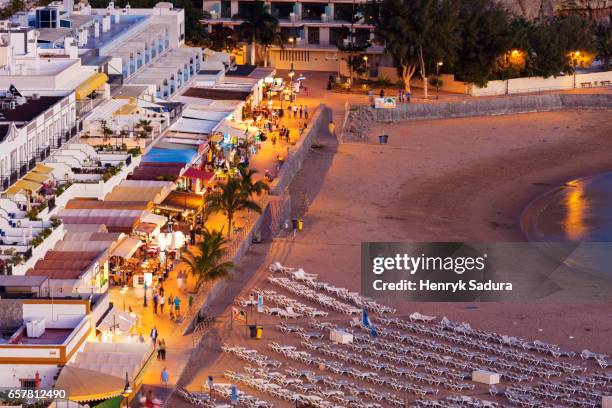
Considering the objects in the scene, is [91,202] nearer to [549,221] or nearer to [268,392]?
[268,392]

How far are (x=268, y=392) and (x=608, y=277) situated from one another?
17.2m

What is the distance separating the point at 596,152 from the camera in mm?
85062

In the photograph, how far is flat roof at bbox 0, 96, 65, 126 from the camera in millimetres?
58031

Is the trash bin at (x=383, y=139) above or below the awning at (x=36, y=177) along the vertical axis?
below

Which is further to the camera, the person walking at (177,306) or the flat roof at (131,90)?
the flat roof at (131,90)

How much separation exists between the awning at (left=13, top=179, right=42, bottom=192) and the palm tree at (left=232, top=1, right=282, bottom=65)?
144 feet

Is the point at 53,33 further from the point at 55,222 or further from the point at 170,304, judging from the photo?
the point at 170,304

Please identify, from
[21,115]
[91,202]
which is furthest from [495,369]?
[21,115]

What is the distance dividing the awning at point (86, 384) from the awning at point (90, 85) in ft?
79.3

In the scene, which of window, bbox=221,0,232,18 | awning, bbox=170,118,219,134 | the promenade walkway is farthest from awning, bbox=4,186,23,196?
window, bbox=221,0,232,18

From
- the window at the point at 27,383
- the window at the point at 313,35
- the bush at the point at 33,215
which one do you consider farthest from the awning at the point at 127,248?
the window at the point at 313,35

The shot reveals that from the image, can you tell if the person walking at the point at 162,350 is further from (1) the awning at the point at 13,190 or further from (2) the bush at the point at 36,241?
(1) the awning at the point at 13,190

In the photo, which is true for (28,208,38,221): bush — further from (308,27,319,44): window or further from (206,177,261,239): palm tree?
(308,27,319,44): window

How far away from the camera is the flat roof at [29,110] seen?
190ft
